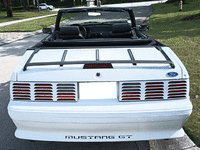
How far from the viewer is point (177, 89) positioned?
2.70 m

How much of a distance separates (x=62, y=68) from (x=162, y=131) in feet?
4.13

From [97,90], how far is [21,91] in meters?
0.81

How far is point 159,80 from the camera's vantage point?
265 cm

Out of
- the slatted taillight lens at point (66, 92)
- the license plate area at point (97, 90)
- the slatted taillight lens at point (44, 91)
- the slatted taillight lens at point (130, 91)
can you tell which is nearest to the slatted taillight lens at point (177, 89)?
the slatted taillight lens at point (130, 91)

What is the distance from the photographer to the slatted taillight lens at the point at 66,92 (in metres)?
2.63

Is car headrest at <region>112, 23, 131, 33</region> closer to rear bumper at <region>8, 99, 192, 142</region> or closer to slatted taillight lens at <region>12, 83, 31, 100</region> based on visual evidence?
rear bumper at <region>8, 99, 192, 142</region>

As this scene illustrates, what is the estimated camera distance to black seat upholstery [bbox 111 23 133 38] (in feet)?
13.8

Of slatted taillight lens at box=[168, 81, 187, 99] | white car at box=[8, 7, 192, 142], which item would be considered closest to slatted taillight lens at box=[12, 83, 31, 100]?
white car at box=[8, 7, 192, 142]

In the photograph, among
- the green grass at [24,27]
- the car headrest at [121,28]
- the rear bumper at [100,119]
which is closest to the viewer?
the rear bumper at [100,119]

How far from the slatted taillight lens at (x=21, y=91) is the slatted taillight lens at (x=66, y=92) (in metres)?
0.33

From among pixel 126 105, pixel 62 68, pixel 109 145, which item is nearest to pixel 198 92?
pixel 109 145

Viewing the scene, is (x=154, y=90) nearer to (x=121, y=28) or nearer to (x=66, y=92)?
(x=66, y=92)

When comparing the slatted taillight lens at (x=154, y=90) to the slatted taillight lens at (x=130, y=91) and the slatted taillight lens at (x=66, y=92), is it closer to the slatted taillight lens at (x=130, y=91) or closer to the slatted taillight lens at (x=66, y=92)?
the slatted taillight lens at (x=130, y=91)

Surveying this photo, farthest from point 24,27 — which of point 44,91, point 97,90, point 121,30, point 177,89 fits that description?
point 177,89
